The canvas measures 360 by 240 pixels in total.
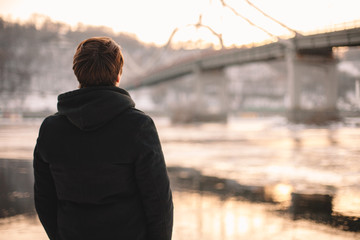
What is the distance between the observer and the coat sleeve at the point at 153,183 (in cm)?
190

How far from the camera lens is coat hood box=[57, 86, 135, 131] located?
188 centimetres

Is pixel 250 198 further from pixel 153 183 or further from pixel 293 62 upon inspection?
pixel 293 62

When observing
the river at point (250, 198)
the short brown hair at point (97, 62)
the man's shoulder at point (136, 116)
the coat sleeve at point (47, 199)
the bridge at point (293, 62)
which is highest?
the bridge at point (293, 62)

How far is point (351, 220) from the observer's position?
5672 millimetres

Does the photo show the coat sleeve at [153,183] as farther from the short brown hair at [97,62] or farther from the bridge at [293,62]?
the bridge at [293,62]

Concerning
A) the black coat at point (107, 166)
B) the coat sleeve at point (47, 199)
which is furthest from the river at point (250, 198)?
the black coat at point (107, 166)

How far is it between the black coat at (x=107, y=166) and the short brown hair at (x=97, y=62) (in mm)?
66

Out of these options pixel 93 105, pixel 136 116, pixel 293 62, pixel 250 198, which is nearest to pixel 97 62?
pixel 93 105

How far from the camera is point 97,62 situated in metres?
1.97

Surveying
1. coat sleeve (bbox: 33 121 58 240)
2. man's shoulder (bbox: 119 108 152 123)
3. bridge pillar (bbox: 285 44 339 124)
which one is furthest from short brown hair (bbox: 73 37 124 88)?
bridge pillar (bbox: 285 44 339 124)

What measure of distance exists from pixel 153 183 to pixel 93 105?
467 mm

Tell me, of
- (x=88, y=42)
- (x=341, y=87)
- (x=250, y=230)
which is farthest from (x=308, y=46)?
(x=341, y=87)

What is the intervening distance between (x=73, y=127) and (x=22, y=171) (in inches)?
390

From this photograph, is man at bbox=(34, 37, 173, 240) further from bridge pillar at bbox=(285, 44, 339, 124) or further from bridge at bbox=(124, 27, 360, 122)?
bridge at bbox=(124, 27, 360, 122)
